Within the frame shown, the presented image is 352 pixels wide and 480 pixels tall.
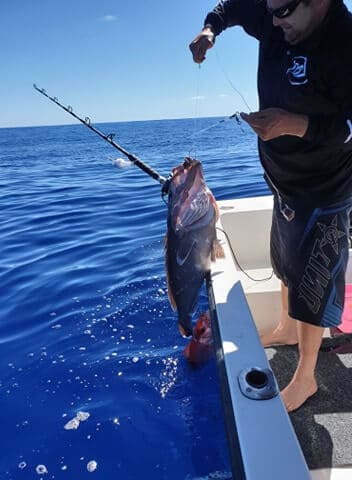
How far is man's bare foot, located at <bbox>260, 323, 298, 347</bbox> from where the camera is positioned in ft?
9.66

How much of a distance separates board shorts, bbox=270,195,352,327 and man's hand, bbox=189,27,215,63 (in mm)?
1025

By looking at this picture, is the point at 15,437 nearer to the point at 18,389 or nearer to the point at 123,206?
the point at 18,389

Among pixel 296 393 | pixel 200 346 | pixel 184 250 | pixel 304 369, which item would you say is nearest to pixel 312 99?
pixel 184 250

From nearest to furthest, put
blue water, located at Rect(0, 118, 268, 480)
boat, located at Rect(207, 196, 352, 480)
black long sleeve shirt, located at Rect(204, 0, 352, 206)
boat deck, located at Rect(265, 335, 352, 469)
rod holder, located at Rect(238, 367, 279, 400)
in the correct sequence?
boat, located at Rect(207, 196, 352, 480) < rod holder, located at Rect(238, 367, 279, 400) < black long sleeve shirt, located at Rect(204, 0, 352, 206) < boat deck, located at Rect(265, 335, 352, 469) < blue water, located at Rect(0, 118, 268, 480)

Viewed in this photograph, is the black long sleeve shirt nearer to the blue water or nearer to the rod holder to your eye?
the blue water

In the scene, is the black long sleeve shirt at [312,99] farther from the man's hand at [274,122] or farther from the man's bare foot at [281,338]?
the man's bare foot at [281,338]

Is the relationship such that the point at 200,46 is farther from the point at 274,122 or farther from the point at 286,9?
the point at 274,122

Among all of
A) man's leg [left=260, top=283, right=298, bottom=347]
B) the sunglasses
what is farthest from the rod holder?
the sunglasses

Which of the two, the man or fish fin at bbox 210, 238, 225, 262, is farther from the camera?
fish fin at bbox 210, 238, 225, 262

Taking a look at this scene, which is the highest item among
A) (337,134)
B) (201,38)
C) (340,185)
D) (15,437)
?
(201,38)

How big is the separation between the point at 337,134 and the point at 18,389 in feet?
9.81

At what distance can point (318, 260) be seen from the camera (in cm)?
219

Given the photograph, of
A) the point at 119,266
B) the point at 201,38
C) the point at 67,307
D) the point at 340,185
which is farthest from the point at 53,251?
the point at 340,185

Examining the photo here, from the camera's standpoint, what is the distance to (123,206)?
8852mm
